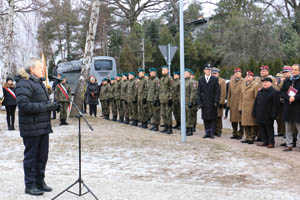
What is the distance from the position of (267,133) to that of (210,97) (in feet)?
6.86

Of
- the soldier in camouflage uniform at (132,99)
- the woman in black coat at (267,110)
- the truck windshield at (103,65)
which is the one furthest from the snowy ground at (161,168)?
the truck windshield at (103,65)

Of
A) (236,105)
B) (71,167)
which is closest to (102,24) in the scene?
(236,105)

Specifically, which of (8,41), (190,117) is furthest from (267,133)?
(8,41)

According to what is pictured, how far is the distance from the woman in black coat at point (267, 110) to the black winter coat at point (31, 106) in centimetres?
586

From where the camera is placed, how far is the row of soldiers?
11.7 metres

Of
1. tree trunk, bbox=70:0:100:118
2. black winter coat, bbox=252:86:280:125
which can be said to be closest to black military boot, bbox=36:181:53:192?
black winter coat, bbox=252:86:280:125

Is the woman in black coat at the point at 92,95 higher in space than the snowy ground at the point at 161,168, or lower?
higher

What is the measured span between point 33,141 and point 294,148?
6684 millimetres

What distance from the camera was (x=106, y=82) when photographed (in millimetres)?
17438

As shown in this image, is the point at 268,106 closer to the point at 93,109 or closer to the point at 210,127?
the point at 210,127

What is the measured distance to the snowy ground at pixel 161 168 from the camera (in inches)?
209

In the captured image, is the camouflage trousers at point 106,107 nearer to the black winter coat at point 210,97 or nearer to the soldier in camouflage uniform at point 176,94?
the soldier in camouflage uniform at point 176,94

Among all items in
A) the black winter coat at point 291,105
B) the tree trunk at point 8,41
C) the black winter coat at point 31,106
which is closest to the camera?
the black winter coat at point 31,106

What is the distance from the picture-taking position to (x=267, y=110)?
9.26 m
